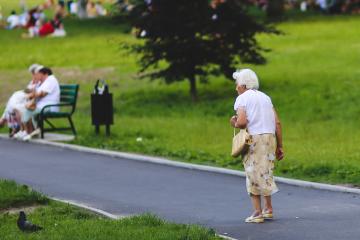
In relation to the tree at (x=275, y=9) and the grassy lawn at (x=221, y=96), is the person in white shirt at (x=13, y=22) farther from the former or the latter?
the tree at (x=275, y=9)

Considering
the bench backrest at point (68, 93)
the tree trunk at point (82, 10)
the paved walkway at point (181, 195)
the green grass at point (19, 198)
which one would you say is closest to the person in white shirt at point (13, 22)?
the tree trunk at point (82, 10)

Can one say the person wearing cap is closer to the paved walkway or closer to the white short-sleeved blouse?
the paved walkway

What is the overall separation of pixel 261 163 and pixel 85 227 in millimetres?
1958

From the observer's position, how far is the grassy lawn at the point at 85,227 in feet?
30.8

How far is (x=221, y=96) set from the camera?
90.0 ft

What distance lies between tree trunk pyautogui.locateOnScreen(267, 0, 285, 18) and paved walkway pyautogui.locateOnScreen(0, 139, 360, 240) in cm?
3040

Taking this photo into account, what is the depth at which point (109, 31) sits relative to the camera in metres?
43.9

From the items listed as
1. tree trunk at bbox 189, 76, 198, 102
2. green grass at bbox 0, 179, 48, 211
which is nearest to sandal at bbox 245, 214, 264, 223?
green grass at bbox 0, 179, 48, 211

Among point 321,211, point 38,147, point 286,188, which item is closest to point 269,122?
point 321,211

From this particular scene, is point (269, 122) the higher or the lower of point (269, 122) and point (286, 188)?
the higher

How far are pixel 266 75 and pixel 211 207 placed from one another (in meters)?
18.4

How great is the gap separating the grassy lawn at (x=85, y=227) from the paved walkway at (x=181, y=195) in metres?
0.61

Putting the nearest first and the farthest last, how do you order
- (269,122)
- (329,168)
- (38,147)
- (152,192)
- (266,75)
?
(269,122)
(152,192)
(329,168)
(38,147)
(266,75)

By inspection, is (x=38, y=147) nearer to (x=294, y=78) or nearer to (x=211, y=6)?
(x=211, y=6)
